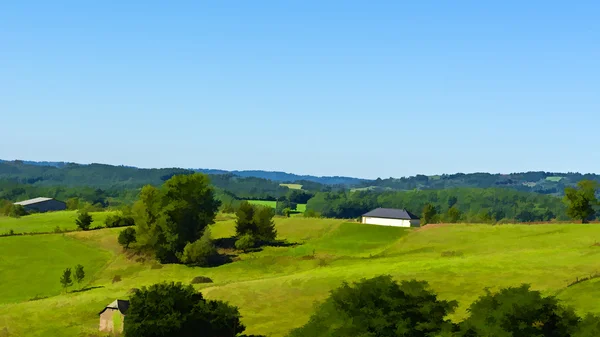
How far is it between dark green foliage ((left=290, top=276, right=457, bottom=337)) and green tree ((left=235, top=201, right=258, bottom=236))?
240 feet

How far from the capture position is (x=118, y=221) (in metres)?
143

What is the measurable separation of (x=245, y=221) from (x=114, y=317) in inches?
2246

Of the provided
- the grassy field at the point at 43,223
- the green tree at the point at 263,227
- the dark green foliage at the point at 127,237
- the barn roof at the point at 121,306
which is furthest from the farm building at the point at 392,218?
the barn roof at the point at 121,306

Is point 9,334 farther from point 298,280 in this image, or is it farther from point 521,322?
point 521,322

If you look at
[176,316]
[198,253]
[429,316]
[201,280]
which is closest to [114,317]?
[176,316]


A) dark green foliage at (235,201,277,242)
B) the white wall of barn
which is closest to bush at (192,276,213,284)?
dark green foliage at (235,201,277,242)

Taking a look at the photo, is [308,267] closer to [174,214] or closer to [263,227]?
[263,227]

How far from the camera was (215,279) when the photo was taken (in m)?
89.4

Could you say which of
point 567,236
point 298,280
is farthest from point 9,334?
point 567,236

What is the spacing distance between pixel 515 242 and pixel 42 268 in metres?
76.7

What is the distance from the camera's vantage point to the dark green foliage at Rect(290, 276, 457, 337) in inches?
1649

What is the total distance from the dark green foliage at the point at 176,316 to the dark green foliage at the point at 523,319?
25442mm

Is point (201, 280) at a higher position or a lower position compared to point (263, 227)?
lower

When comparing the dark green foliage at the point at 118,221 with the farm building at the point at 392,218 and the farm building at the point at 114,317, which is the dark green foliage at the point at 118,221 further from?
the farm building at the point at 114,317
